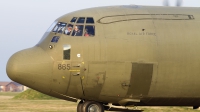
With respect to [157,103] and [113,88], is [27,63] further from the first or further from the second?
[157,103]

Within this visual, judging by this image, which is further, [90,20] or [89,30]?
[90,20]

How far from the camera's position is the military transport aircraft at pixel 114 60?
2406 centimetres

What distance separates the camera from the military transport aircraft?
24062mm

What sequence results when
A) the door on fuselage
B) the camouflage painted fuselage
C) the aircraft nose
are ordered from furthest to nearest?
1. the door on fuselage
2. the camouflage painted fuselage
3. the aircraft nose

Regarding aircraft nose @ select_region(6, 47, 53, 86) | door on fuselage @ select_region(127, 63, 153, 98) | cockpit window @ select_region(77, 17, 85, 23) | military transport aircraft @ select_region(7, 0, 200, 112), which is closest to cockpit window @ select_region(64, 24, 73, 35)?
military transport aircraft @ select_region(7, 0, 200, 112)

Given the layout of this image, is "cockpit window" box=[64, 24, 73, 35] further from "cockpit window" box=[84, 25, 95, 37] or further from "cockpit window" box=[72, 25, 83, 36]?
"cockpit window" box=[84, 25, 95, 37]

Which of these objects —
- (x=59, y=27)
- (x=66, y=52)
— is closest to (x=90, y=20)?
(x=59, y=27)

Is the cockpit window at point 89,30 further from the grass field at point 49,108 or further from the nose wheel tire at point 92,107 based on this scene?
the grass field at point 49,108

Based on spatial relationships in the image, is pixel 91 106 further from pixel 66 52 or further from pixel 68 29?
pixel 68 29

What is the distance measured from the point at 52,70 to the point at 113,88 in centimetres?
294

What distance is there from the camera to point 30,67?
78.2 feet

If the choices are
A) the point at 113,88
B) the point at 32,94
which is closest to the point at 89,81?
the point at 113,88

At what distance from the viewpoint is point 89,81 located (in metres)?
24.2

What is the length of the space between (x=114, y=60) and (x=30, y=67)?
12.5ft
